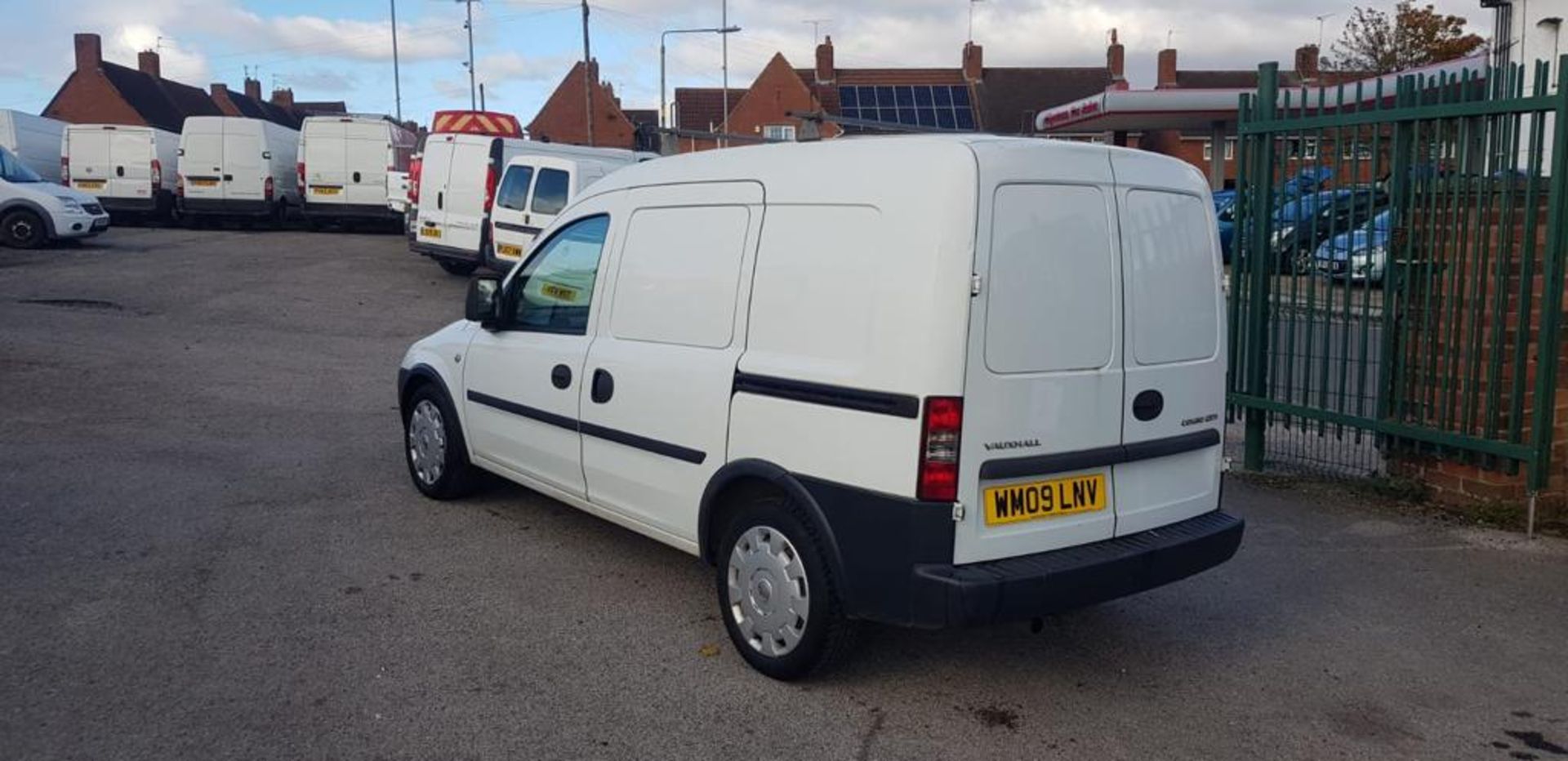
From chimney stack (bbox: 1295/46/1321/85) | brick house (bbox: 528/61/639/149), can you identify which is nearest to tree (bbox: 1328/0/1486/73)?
chimney stack (bbox: 1295/46/1321/85)

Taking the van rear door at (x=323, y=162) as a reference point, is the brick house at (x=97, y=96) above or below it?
above

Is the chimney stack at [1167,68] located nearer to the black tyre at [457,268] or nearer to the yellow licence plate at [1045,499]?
the black tyre at [457,268]

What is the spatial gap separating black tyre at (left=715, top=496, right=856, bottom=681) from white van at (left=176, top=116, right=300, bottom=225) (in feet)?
78.9

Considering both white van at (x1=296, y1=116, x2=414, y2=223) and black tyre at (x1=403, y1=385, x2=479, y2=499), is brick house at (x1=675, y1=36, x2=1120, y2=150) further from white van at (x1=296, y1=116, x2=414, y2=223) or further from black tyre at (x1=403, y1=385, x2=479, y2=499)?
black tyre at (x1=403, y1=385, x2=479, y2=499)

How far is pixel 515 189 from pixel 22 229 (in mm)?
9343

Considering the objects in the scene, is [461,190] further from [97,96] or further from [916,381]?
[97,96]

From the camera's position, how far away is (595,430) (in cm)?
566

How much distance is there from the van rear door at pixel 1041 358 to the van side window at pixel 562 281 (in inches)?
86.6

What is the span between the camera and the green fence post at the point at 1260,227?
7730mm

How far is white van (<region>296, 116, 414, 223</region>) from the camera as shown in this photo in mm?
25219

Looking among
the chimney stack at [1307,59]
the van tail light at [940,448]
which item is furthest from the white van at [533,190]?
the chimney stack at [1307,59]

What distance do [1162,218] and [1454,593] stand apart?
2536 millimetres

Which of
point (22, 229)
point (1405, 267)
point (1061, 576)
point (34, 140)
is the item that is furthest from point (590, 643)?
point (34, 140)

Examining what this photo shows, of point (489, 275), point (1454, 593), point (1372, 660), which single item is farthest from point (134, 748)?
point (1454, 593)
